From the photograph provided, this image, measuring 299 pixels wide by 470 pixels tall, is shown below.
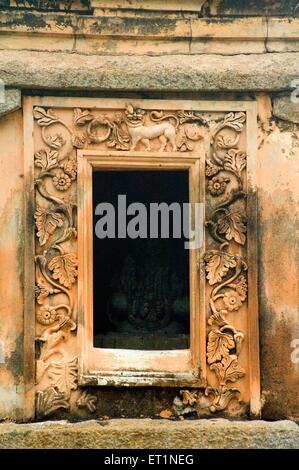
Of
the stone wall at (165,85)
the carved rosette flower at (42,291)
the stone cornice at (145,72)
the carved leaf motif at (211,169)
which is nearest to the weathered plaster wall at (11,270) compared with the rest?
the stone wall at (165,85)

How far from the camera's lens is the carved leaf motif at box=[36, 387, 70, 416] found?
6.02 meters

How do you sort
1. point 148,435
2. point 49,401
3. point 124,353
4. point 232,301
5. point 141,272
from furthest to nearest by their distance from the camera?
point 141,272, point 124,353, point 232,301, point 49,401, point 148,435

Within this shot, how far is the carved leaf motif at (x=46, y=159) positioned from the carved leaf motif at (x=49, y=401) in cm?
173

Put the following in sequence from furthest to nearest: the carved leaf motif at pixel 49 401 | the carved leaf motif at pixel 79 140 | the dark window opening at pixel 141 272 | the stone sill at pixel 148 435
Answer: the dark window opening at pixel 141 272
the carved leaf motif at pixel 79 140
the carved leaf motif at pixel 49 401
the stone sill at pixel 148 435

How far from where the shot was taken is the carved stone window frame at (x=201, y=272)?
6.05 metres

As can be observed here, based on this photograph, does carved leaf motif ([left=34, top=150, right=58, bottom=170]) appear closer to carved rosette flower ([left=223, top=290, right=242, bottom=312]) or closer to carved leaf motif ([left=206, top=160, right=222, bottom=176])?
carved leaf motif ([left=206, top=160, right=222, bottom=176])

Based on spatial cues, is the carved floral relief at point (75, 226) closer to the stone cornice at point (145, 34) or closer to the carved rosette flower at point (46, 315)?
the carved rosette flower at point (46, 315)

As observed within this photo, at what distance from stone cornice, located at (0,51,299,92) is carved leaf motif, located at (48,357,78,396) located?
7.08ft

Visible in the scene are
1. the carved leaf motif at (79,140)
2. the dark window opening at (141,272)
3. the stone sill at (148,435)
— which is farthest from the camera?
the dark window opening at (141,272)

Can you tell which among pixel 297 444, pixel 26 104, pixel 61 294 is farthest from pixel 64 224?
pixel 297 444

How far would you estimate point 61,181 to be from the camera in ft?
20.0

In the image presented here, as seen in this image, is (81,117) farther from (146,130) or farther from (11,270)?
(11,270)

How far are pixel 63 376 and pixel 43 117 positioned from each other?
2.02 metres

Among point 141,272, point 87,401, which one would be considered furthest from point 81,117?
point 87,401
